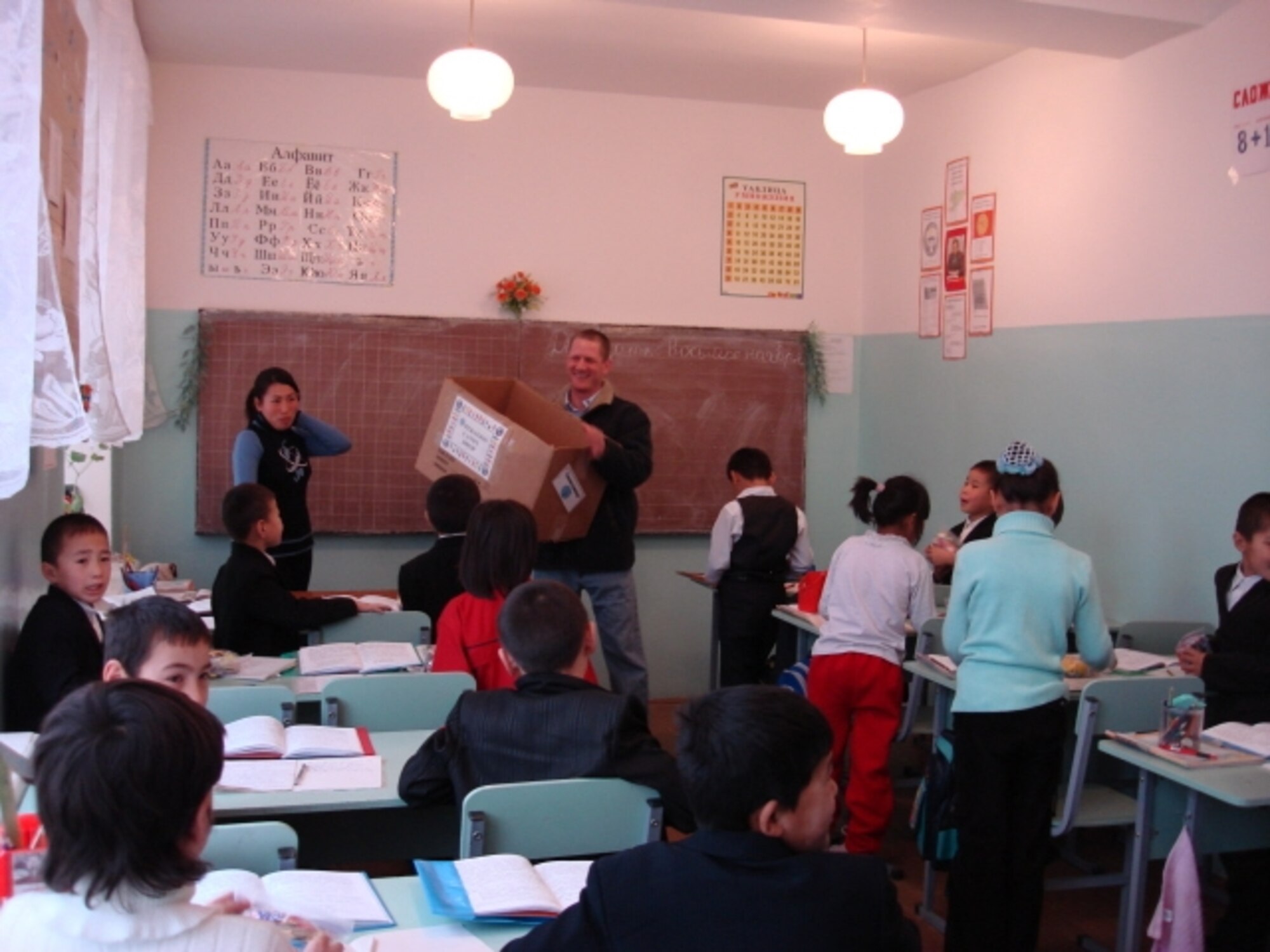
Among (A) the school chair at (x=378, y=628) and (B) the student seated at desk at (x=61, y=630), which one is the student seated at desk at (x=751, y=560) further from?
(B) the student seated at desk at (x=61, y=630)

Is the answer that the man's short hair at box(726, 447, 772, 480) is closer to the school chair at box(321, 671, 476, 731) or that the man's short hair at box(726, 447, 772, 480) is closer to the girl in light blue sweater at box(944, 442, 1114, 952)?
the girl in light blue sweater at box(944, 442, 1114, 952)

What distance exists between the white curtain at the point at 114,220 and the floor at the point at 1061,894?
74.7 inches

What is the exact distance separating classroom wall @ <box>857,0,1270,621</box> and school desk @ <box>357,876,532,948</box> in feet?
10.2

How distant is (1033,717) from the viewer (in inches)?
121

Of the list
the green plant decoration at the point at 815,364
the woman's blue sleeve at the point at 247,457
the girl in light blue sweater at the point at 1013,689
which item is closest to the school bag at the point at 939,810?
the girl in light blue sweater at the point at 1013,689

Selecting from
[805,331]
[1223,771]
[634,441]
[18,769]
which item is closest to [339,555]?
[634,441]

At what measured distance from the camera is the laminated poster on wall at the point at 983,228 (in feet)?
17.6

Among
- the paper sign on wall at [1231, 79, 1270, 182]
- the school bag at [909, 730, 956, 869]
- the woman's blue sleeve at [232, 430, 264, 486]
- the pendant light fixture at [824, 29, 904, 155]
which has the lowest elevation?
the school bag at [909, 730, 956, 869]

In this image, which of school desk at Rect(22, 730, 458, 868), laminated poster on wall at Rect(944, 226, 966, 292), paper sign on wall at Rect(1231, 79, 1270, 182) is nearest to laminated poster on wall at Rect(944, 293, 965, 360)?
laminated poster on wall at Rect(944, 226, 966, 292)

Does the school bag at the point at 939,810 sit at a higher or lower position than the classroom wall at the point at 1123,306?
lower

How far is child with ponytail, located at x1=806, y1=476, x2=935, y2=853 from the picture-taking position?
3861 mm

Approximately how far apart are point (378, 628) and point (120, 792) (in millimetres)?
2742

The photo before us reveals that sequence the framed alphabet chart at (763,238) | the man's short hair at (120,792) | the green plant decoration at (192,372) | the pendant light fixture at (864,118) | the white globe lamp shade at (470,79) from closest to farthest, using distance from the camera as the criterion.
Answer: the man's short hair at (120,792), the white globe lamp shade at (470,79), the pendant light fixture at (864,118), the green plant decoration at (192,372), the framed alphabet chart at (763,238)

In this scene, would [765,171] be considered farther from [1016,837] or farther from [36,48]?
[36,48]
